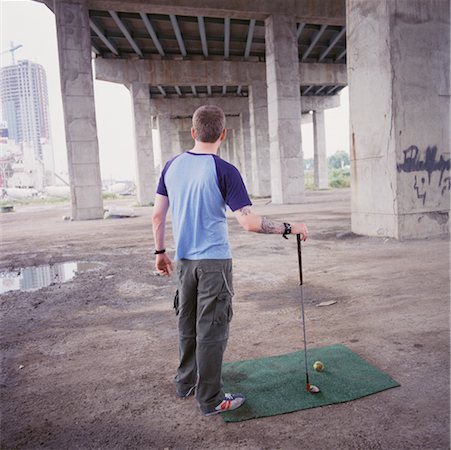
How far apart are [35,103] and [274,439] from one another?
6117 inches

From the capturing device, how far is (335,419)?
263cm

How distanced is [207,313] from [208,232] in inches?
20.0

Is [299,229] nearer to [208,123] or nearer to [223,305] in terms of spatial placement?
[223,305]

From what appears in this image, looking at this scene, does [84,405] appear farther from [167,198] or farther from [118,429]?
[167,198]

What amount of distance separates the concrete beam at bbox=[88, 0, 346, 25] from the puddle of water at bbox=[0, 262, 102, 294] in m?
13.6

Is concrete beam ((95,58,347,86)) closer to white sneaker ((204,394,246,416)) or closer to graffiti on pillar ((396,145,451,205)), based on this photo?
graffiti on pillar ((396,145,451,205))

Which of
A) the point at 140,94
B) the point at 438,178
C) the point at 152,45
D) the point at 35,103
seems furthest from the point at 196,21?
the point at 35,103

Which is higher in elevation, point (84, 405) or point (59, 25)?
point (59, 25)

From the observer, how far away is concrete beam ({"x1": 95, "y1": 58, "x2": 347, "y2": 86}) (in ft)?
86.4

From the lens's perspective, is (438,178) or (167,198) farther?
(438,178)

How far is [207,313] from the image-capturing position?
2711 mm

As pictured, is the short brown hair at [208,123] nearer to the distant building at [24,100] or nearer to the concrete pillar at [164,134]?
the concrete pillar at [164,134]

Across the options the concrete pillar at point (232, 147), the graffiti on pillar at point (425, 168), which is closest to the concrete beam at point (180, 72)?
the concrete pillar at point (232, 147)

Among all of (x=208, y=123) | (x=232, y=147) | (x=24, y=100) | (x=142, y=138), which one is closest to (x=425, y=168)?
(x=208, y=123)
